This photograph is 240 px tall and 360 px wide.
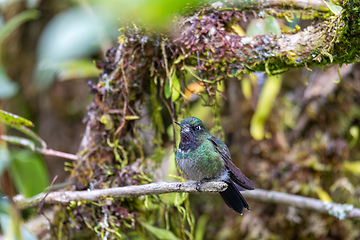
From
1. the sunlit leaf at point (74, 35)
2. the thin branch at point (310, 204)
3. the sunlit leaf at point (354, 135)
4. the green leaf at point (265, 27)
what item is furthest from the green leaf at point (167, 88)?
the sunlit leaf at point (354, 135)

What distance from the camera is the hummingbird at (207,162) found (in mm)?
1826

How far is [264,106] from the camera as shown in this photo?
3404 millimetres

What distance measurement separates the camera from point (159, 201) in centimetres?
230

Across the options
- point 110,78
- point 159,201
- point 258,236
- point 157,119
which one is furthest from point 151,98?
point 258,236

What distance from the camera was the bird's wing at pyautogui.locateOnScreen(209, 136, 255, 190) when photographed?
1.75 meters

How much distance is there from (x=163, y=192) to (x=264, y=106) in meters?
2.01

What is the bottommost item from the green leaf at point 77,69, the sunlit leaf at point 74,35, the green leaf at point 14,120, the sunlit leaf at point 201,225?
the sunlit leaf at point 201,225

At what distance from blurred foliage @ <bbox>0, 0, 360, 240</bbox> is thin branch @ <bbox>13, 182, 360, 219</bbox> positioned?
0.07 m

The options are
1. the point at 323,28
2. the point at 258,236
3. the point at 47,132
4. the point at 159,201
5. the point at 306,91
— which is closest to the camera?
the point at 323,28

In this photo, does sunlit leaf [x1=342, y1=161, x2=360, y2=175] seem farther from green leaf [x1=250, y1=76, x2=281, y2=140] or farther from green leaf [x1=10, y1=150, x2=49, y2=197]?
green leaf [x1=10, y1=150, x2=49, y2=197]

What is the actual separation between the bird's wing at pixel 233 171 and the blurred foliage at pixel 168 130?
0.92ft

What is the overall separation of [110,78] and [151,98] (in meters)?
0.31

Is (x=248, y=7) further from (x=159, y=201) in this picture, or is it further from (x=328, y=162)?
(x=328, y=162)

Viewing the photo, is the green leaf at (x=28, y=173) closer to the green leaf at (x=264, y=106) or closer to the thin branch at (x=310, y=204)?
the thin branch at (x=310, y=204)
